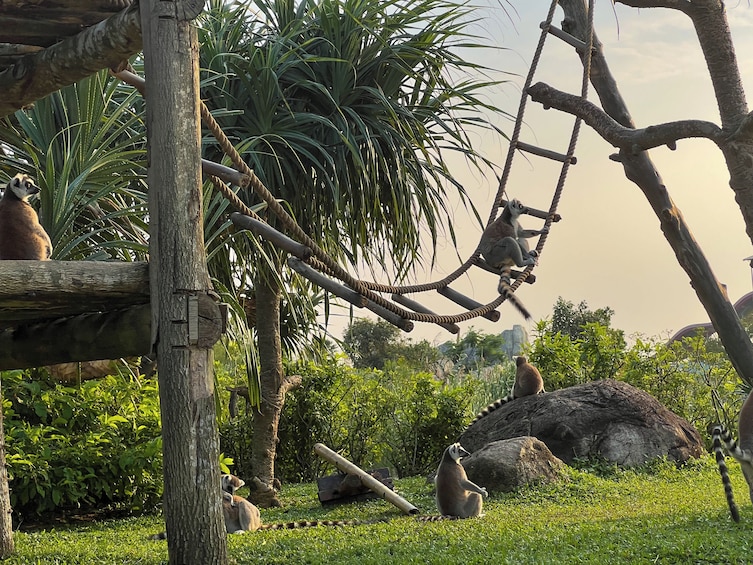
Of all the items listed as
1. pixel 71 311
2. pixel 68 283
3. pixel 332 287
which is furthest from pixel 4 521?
pixel 332 287

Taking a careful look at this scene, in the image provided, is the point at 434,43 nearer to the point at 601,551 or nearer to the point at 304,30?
the point at 304,30

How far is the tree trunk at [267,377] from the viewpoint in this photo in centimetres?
988

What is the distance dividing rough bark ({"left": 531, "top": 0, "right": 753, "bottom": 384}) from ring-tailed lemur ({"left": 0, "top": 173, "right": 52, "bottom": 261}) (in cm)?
572

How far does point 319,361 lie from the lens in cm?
1194

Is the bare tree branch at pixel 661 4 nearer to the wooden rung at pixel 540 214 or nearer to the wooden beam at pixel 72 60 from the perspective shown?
the wooden rung at pixel 540 214

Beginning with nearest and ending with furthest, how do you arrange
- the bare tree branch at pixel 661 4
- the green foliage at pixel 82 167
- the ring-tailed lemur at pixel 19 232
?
the ring-tailed lemur at pixel 19 232 < the green foliage at pixel 82 167 < the bare tree branch at pixel 661 4

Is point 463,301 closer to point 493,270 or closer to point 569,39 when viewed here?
point 493,270

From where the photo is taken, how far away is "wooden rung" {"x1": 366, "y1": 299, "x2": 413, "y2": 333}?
5024 millimetres

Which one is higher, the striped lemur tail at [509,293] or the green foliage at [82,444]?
the striped lemur tail at [509,293]

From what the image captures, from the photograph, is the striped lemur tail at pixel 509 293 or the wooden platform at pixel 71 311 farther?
the striped lemur tail at pixel 509 293

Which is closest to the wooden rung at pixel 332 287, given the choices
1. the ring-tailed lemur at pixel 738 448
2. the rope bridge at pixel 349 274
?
the rope bridge at pixel 349 274

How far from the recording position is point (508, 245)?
6.74 m

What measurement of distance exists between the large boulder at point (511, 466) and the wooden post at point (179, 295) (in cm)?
499

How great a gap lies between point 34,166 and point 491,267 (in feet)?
13.4
